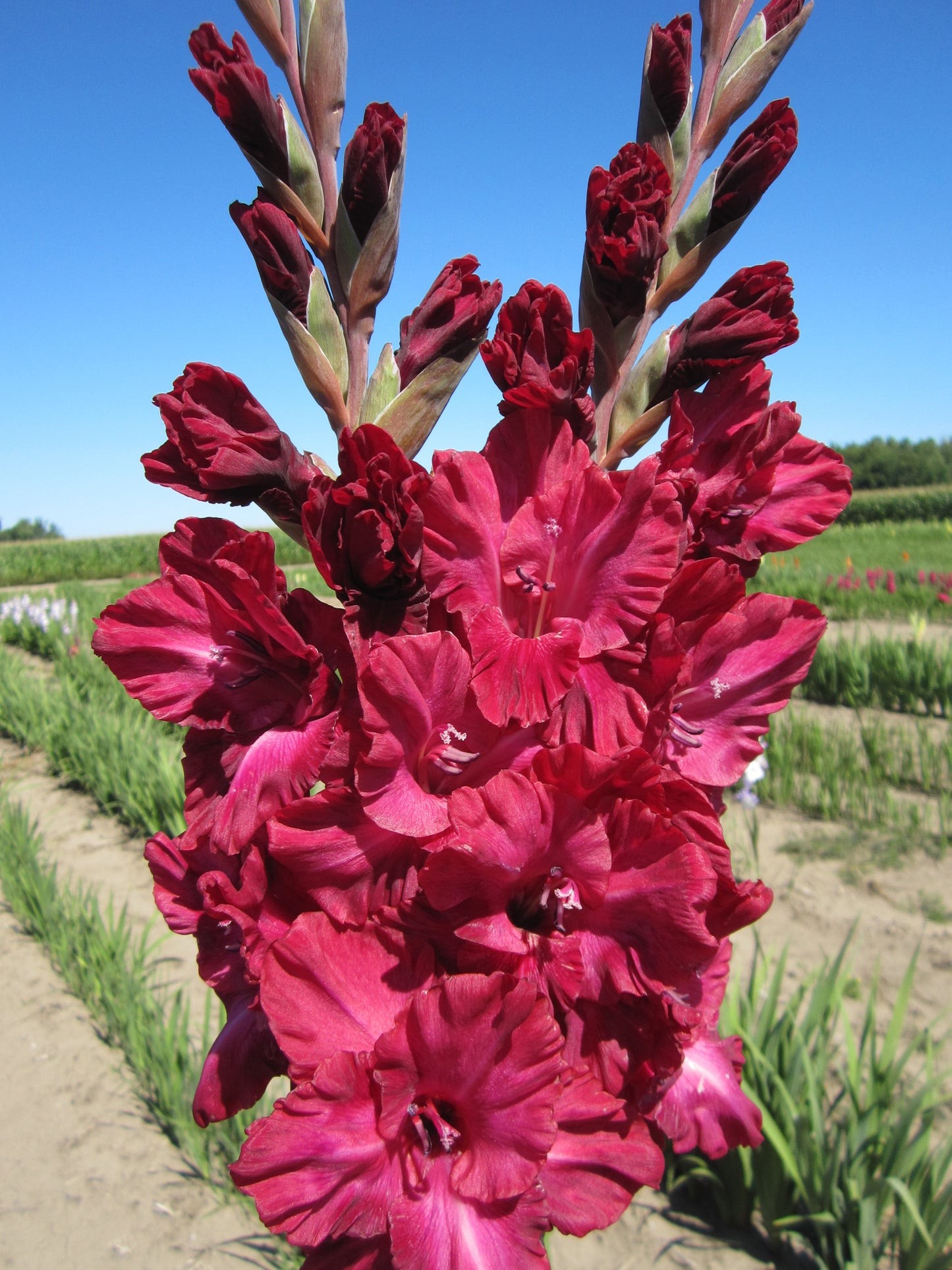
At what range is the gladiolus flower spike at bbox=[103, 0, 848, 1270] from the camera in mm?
661

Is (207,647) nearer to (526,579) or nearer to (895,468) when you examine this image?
(526,579)

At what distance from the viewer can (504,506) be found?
2.60 feet

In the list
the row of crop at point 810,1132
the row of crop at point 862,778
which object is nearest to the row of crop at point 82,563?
the row of crop at point 862,778

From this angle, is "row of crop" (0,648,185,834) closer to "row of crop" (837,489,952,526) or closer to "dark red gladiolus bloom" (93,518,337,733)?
"dark red gladiolus bloom" (93,518,337,733)

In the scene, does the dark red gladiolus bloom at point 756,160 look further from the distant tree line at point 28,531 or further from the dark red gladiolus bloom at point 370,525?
the distant tree line at point 28,531

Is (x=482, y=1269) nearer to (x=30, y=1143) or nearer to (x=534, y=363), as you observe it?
(x=534, y=363)

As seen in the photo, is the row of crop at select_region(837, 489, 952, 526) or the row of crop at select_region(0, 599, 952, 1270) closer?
the row of crop at select_region(0, 599, 952, 1270)

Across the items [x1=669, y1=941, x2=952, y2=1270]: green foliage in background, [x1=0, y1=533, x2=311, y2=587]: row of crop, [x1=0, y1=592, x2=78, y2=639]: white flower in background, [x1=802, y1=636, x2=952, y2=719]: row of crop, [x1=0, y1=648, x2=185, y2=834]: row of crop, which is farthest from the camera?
[x1=0, y1=533, x2=311, y2=587]: row of crop

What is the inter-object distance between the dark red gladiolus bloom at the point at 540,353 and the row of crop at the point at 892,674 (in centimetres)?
542

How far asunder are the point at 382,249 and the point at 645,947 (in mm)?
773

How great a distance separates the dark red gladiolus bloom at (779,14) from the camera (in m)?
0.93

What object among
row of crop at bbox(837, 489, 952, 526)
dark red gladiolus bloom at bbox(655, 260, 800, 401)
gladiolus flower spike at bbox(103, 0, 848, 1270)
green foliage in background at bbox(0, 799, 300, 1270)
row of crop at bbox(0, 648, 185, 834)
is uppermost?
row of crop at bbox(837, 489, 952, 526)

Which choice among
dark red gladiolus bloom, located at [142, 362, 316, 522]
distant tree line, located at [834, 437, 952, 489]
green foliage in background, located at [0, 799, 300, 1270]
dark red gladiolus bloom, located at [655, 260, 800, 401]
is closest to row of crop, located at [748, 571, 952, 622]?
green foliage in background, located at [0, 799, 300, 1270]

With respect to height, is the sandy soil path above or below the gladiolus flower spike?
below
